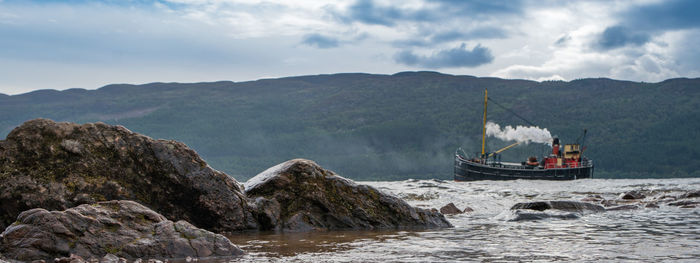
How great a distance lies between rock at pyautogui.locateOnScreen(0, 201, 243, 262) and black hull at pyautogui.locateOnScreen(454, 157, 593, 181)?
58424 mm

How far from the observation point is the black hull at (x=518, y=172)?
63.9m

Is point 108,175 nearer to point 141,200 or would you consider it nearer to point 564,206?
point 141,200

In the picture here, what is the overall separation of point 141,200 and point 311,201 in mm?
3077

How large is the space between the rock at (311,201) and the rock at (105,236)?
11.0 feet

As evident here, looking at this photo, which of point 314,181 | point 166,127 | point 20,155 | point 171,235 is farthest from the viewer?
point 166,127

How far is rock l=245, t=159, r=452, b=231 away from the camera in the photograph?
11820 mm

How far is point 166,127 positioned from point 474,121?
256ft

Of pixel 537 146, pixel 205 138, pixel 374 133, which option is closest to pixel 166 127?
pixel 205 138

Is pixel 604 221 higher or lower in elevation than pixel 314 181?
lower

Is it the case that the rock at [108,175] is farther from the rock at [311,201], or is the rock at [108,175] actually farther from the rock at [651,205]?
the rock at [651,205]

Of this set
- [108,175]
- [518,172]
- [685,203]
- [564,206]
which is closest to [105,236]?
[108,175]

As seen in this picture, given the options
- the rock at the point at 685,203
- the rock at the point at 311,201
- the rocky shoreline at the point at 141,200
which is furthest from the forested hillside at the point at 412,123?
the rocky shoreline at the point at 141,200

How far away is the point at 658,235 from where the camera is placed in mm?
10844

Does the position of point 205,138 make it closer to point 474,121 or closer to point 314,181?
point 474,121
